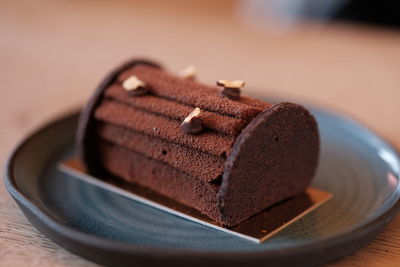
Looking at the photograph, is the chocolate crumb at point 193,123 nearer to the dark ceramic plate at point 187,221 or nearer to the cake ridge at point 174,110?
the cake ridge at point 174,110

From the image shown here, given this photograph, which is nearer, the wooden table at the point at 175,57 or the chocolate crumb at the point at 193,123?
the chocolate crumb at the point at 193,123

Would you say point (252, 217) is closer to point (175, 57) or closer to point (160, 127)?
point (160, 127)

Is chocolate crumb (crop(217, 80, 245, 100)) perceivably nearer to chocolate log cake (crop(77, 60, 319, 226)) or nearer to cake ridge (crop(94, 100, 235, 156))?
chocolate log cake (crop(77, 60, 319, 226))

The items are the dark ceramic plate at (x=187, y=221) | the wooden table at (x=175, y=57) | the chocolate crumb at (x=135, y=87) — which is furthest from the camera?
the wooden table at (x=175, y=57)

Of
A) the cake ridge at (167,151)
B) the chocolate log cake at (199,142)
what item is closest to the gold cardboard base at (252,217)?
the chocolate log cake at (199,142)

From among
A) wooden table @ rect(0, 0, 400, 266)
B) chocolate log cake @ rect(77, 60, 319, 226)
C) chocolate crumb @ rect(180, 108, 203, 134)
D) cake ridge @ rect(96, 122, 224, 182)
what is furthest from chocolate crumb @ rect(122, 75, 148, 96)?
wooden table @ rect(0, 0, 400, 266)

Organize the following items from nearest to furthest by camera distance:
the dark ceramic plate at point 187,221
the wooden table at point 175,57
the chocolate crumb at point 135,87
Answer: the dark ceramic plate at point 187,221 < the chocolate crumb at point 135,87 < the wooden table at point 175,57
